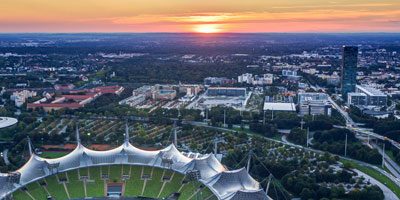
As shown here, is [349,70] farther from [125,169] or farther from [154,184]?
[154,184]

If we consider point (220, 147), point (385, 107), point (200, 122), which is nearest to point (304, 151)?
point (220, 147)

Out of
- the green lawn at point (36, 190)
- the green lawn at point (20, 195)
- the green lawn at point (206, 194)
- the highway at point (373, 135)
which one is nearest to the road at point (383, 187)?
the highway at point (373, 135)

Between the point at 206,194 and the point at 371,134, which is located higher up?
the point at 206,194

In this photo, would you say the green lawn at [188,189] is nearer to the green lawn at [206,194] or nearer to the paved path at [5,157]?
the green lawn at [206,194]

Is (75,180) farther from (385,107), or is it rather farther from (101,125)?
(385,107)

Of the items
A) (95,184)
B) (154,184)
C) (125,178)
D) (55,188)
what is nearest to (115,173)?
(125,178)

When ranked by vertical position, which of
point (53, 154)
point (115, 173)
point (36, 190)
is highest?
point (115, 173)
